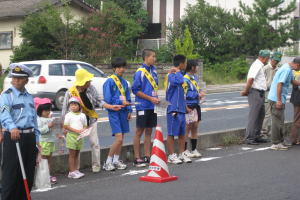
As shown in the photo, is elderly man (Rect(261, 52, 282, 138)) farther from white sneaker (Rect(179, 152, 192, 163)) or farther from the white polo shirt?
white sneaker (Rect(179, 152, 192, 163))

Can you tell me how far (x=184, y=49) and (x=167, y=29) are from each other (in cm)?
802

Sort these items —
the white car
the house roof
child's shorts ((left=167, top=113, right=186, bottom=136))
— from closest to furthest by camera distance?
child's shorts ((left=167, top=113, right=186, bottom=136))
the white car
the house roof

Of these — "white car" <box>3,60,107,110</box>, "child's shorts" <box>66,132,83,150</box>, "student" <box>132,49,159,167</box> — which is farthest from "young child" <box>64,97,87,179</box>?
"white car" <box>3,60,107,110</box>

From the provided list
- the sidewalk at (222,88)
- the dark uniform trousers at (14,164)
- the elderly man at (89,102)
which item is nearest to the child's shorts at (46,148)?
the elderly man at (89,102)

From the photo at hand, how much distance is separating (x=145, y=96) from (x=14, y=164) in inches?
135

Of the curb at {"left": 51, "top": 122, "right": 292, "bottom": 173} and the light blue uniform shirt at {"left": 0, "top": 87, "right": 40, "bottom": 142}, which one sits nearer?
the light blue uniform shirt at {"left": 0, "top": 87, "right": 40, "bottom": 142}

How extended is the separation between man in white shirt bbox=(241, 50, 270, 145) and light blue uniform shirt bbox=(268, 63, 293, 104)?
29 centimetres

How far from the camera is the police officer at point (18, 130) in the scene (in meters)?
6.51

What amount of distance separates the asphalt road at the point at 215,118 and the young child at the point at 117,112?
2.14 metres

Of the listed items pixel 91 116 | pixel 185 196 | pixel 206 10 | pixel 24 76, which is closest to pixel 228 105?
pixel 91 116

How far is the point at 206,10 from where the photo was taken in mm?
38188

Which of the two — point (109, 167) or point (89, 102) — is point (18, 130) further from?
point (109, 167)

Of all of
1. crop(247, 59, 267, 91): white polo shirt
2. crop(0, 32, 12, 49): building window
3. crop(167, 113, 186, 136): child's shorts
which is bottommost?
crop(167, 113, 186, 136): child's shorts

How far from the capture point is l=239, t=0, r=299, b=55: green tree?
3581 centimetres
